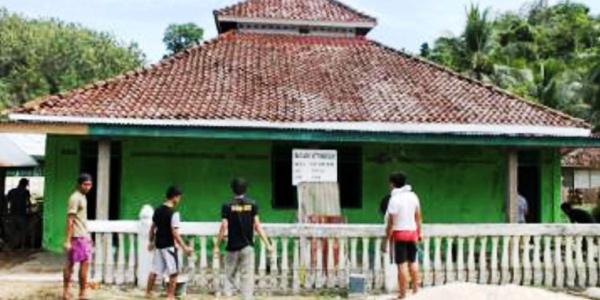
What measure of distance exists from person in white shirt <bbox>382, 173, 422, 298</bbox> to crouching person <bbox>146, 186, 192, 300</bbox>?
2510mm

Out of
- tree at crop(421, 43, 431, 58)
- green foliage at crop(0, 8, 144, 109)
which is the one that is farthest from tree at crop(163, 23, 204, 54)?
tree at crop(421, 43, 431, 58)

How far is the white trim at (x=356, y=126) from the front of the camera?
40.7 ft

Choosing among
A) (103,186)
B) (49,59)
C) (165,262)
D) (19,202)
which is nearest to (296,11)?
(19,202)

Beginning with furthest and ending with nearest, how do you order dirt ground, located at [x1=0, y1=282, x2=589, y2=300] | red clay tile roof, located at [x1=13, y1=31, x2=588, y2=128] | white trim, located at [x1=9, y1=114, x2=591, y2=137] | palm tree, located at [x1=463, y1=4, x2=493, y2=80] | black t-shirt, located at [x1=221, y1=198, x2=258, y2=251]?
1. palm tree, located at [x1=463, y1=4, x2=493, y2=80]
2. red clay tile roof, located at [x1=13, y1=31, x2=588, y2=128]
3. white trim, located at [x1=9, y1=114, x2=591, y2=137]
4. black t-shirt, located at [x1=221, y1=198, x2=258, y2=251]
5. dirt ground, located at [x1=0, y1=282, x2=589, y2=300]

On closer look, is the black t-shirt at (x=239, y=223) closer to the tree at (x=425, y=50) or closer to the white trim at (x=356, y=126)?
the white trim at (x=356, y=126)

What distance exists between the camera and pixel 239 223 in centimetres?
918

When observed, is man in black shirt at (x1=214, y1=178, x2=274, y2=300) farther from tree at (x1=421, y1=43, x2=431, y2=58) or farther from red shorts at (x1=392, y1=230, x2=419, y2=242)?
tree at (x1=421, y1=43, x2=431, y2=58)

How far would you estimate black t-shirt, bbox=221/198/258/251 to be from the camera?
361 inches

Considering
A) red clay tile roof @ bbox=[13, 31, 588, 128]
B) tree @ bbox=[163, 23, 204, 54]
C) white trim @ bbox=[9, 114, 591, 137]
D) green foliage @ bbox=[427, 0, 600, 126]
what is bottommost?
white trim @ bbox=[9, 114, 591, 137]

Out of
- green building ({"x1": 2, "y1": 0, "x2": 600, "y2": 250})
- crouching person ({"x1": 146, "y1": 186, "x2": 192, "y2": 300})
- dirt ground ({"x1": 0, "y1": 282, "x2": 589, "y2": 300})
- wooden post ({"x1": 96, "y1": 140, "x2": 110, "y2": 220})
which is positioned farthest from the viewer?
green building ({"x1": 2, "y1": 0, "x2": 600, "y2": 250})

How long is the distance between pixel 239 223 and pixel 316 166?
2904 mm

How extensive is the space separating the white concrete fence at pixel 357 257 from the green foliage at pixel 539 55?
23659 mm

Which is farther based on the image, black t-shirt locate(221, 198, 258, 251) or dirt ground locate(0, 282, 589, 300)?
black t-shirt locate(221, 198, 258, 251)

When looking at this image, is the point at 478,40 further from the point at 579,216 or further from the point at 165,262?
the point at 165,262
